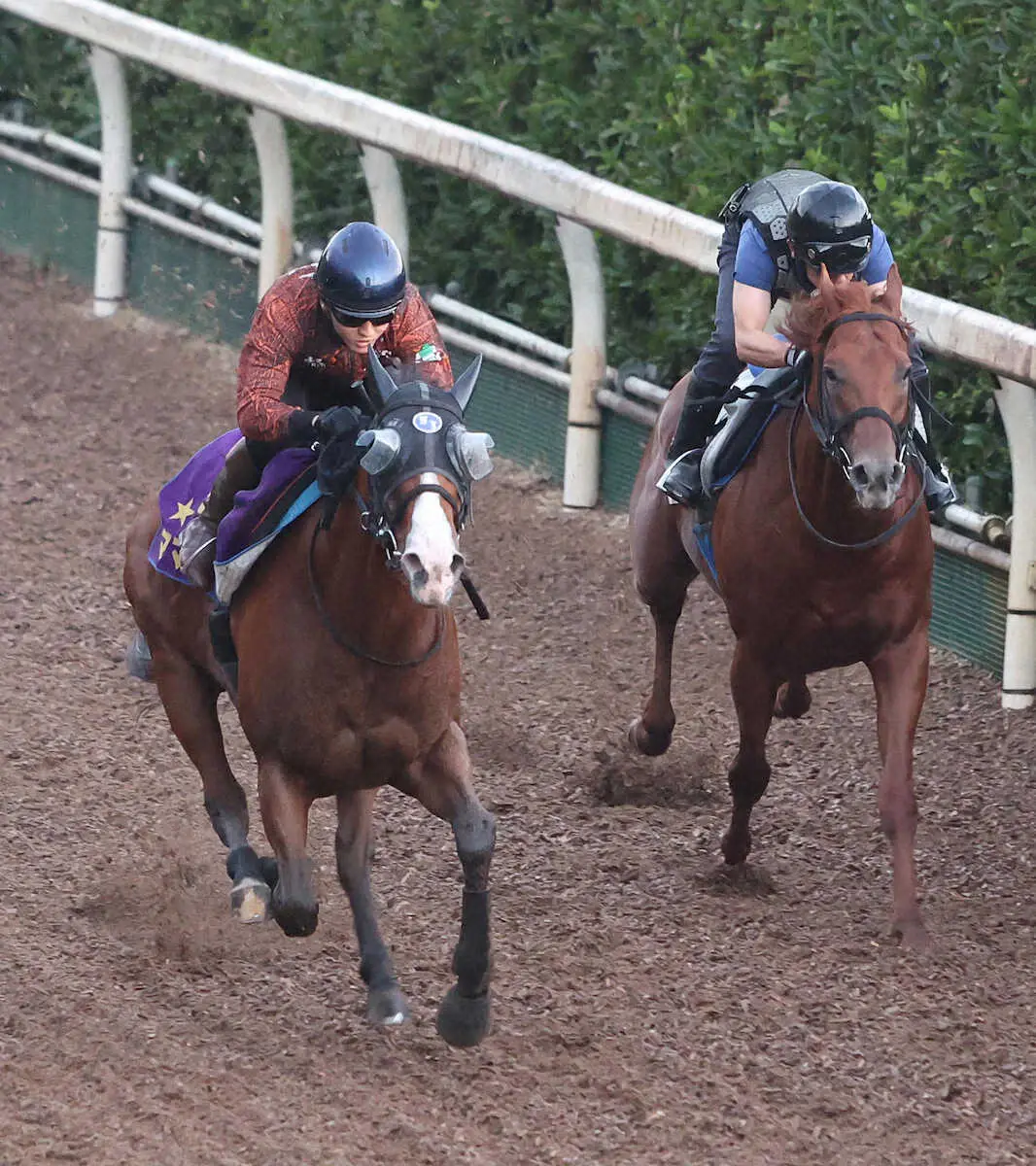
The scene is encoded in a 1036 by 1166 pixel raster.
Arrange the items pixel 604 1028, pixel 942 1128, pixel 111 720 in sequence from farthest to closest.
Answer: pixel 111 720 < pixel 604 1028 < pixel 942 1128

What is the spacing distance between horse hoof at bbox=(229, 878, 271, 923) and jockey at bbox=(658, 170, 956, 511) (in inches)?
75.6

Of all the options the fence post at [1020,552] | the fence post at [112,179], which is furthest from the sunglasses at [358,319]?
the fence post at [112,179]

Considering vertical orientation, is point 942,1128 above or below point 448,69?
below

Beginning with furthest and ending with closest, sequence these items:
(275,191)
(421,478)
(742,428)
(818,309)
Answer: (275,191), (742,428), (818,309), (421,478)

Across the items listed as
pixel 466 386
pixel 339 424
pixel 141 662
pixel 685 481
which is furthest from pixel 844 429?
pixel 141 662

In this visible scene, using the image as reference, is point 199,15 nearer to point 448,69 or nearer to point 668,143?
point 448,69

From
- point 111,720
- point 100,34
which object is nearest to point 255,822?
point 111,720

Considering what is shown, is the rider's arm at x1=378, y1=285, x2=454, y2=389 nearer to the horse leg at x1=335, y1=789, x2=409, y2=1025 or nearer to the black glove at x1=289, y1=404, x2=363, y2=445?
the black glove at x1=289, y1=404, x2=363, y2=445

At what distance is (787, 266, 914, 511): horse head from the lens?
17.9ft

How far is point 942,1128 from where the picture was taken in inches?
193

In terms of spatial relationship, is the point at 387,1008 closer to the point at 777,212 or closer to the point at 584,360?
the point at 777,212

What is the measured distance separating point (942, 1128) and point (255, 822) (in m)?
2.83

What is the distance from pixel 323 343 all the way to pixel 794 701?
2505 mm

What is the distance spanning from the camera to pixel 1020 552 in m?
7.43
